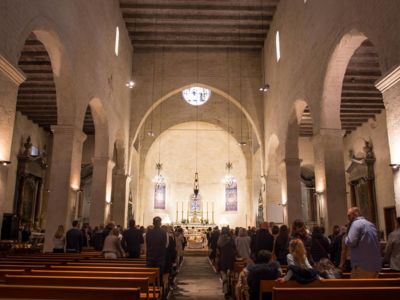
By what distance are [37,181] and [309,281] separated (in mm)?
18145

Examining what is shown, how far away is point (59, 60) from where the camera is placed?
11.1m

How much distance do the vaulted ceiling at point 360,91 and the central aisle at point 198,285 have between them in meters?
8.28

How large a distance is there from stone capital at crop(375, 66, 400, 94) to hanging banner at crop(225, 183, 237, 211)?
69.2ft

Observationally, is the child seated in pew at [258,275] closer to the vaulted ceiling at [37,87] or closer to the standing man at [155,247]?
the standing man at [155,247]

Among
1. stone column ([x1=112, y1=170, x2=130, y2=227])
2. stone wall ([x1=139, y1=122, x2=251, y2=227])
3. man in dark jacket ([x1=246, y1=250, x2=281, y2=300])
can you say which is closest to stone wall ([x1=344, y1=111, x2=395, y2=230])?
stone wall ([x1=139, y1=122, x2=251, y2=227])

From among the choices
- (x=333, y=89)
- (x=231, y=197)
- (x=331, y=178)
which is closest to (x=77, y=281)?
(x=331, y=178)

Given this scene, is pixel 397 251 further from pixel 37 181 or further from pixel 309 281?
pixel 37 181

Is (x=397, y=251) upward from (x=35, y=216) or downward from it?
downward

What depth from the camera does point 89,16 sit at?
13.2 meters

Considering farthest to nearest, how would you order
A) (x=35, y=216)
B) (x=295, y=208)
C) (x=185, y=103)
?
(x=185, y=103), (x=35, y=216), (x=295, y=208)

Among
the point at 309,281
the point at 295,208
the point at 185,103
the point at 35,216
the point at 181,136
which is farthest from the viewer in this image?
the point at 181,136

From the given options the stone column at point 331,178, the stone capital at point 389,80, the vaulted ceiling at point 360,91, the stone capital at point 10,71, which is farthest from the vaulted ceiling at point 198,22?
the stone capital at point 389,80

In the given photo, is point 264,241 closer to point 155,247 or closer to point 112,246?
point 155,247

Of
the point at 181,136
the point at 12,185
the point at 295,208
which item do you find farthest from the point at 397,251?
the point at 181,136
